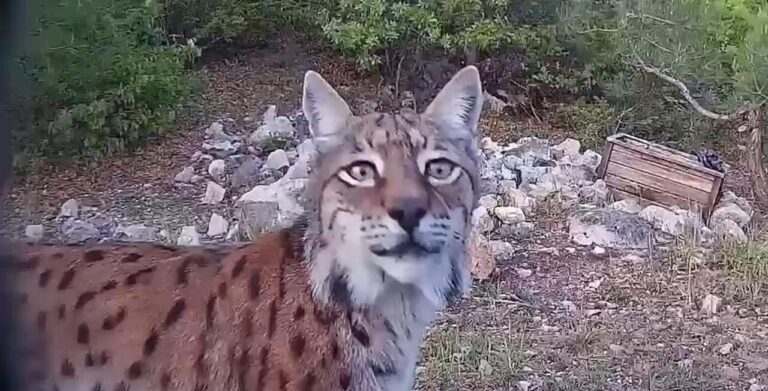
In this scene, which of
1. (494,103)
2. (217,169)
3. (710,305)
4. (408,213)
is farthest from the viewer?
(494,103)

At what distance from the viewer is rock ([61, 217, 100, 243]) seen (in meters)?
1.91

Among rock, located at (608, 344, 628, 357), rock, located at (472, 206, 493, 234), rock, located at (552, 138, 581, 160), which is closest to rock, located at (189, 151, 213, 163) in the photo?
rock, located at (472, 206, 493, 234)

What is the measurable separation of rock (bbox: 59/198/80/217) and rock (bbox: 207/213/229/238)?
0.23 metres

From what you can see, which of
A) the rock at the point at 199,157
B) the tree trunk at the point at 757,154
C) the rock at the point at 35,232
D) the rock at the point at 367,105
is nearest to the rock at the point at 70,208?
the rock at the point at 35,232

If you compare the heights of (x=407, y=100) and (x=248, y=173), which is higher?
(x=407, y=100)

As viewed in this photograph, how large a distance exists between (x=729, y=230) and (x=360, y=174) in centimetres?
120

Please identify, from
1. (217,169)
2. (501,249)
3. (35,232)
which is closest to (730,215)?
(501,249)

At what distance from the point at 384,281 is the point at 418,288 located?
0.14 feet

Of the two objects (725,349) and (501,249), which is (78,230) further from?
(725,349)

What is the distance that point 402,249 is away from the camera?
4.01 feet

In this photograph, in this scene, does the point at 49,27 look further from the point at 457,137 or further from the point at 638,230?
the point at 638,230

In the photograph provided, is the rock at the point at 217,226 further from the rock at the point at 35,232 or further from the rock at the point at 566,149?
the rock at the point at 566,149

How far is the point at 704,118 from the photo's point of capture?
2.48 meters

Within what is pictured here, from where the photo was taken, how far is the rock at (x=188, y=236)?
1.93m
